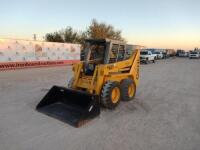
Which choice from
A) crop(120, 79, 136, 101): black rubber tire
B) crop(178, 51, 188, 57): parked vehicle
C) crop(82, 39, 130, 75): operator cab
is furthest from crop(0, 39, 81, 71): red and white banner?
crop(178, 51, 188, 57): parked vehicle

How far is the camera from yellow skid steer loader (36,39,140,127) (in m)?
6.33

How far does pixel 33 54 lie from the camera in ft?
74.9

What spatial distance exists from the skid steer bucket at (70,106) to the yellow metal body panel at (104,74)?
638 mm

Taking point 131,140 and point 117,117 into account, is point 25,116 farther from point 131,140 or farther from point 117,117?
point 131,140

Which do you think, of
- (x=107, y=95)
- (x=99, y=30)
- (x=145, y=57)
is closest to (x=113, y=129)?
(x=107, y=95)

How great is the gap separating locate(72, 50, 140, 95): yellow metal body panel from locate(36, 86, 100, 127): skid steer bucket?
638mm

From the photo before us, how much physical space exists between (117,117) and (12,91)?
601 centimetres

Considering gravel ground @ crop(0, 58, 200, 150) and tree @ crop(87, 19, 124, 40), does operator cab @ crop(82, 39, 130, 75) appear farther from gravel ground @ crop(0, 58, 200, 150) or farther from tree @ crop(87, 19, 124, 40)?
tree @ crop(87, 19, 124, 40)

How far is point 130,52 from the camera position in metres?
8.70

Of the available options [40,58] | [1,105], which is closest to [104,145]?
[1,105]

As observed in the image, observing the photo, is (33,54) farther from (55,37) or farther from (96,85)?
(55,37)

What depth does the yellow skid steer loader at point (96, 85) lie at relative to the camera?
20.8 ft

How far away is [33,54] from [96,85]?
57.1 feet

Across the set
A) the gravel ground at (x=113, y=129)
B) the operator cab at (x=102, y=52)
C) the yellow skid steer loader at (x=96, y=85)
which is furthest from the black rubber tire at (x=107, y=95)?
the operator cab at (x=102, y=52)
